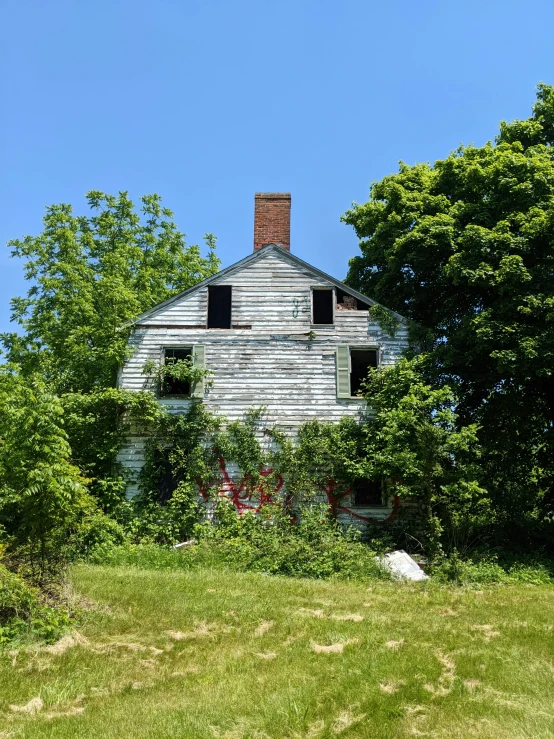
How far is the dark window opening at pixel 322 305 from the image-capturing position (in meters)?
19.4

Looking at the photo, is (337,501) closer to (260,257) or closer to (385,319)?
(385,319)

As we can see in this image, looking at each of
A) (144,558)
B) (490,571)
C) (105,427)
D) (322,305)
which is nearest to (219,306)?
(322,305)

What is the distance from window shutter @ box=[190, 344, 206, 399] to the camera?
1822 cm

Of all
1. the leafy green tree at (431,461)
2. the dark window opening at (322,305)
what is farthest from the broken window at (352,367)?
the leafy green tree at (431,461)

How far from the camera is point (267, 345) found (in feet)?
61.7

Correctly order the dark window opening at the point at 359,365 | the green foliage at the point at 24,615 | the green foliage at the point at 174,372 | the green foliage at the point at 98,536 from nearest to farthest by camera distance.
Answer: the green foliage at the point at 24,615 → the green foliage at the point at 98,536 → the green foliage at the point at 174,372 → the dark window opening at the point at 359,365

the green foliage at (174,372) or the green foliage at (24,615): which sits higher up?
the green foliage at (174,372)

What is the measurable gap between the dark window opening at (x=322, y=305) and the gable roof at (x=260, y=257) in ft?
1.39

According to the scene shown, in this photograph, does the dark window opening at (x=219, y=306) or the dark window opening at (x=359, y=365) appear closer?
the dark window opening at (x=359, y=365)

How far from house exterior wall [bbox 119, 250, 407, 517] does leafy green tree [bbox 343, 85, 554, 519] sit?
225 centimetres

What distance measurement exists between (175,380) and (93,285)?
876 cm

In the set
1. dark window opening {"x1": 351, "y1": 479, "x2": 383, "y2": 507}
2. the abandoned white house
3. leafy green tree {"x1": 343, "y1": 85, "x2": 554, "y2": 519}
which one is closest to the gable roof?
the abandoned white house

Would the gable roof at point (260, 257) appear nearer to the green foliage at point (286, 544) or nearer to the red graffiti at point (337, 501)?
the red graffiti at point (337, 501)

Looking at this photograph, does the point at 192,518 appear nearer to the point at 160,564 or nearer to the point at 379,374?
the point at 160,564
